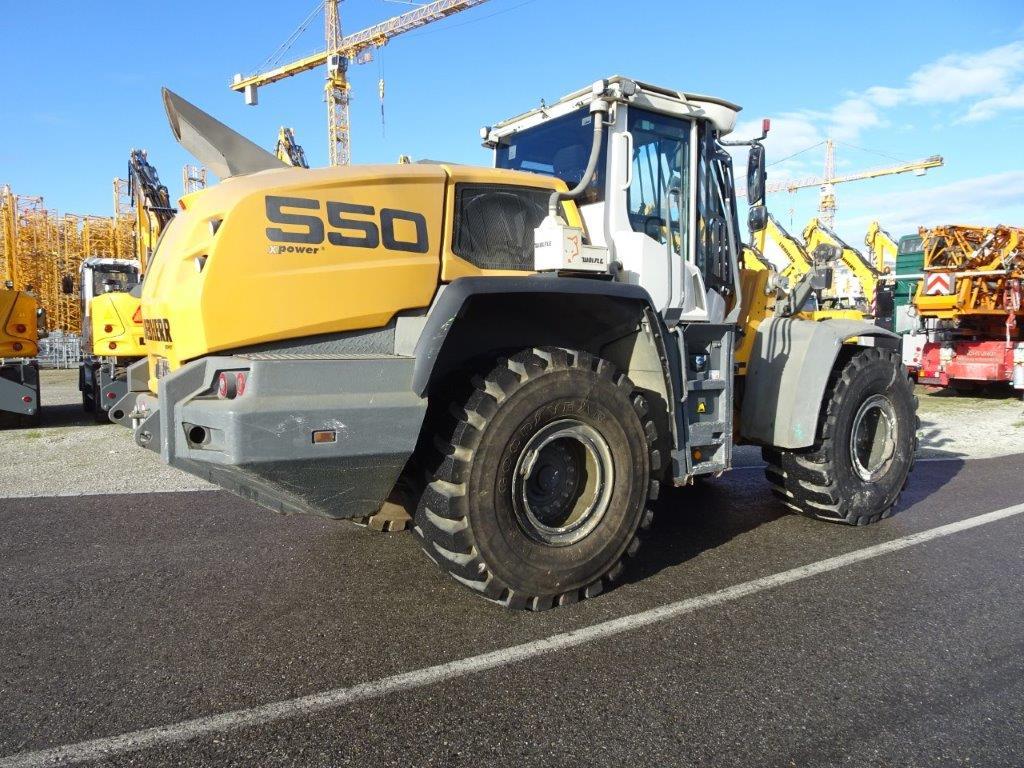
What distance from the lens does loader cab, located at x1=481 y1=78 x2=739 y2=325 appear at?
4.30 metres

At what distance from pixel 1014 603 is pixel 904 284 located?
1583cm

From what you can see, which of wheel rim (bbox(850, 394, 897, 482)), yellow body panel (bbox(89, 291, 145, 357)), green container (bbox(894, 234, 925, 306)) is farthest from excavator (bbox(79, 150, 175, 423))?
green container (bbox(894, 234, 925, 306))

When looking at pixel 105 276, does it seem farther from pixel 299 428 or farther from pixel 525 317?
pixel 299 428

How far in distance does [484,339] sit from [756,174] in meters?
2.41

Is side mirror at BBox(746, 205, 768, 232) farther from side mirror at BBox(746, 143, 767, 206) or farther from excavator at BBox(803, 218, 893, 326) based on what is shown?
excavator at BBox(803, 218, 893, 326)

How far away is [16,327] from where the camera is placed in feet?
39.1

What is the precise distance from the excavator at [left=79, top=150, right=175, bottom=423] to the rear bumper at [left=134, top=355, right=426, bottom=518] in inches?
315

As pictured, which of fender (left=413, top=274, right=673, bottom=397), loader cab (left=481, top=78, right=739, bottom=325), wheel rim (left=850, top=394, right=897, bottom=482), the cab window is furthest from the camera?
wheel rim (left=850, top=394, right=897, bottom=482)

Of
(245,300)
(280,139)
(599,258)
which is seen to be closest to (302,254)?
(245,300)

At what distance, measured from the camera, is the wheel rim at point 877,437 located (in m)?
5.64

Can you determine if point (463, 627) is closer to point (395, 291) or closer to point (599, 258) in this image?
point (395, 291)

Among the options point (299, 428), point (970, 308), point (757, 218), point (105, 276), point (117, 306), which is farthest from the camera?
point (970, 308)

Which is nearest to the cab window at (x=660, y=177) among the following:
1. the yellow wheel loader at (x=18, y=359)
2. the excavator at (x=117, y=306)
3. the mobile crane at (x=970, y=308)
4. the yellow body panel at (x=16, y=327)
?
the excavator at (x=117, y=306)

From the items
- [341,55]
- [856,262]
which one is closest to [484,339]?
[856,262]
